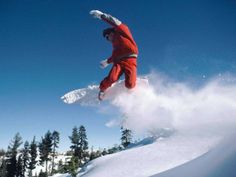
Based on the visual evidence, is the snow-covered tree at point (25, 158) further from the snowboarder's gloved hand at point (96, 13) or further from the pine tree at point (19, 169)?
the snowboarder's gloved hand at point (96, 13)

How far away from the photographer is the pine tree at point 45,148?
70312 millimetres

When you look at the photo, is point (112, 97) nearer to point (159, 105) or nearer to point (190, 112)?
point (159, 105)

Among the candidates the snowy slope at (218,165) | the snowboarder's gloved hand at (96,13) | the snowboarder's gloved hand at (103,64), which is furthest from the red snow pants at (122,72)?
the snowy slope at (218,165)

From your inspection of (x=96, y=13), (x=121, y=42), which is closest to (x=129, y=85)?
(x=121, y=42)

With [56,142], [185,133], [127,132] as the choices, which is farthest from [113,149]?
[185,133]

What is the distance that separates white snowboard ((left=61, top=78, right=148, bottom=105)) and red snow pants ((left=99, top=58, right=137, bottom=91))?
0.95 metres

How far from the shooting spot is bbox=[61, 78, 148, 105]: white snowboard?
519 inches

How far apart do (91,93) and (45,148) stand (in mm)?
60873

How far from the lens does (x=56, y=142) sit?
72688mm

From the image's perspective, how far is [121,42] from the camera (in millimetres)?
12117

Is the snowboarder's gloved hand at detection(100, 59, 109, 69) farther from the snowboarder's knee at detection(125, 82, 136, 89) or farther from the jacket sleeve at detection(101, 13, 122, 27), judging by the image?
the jacket sleeve at detection(101, 13, 122, 27)

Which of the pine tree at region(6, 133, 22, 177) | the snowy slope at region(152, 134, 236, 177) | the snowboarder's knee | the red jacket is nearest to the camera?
the snowy slope at region(152, 134, 236, 177)

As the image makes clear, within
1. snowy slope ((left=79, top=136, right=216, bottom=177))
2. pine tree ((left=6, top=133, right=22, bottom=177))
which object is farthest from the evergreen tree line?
snowy slope ((left=79, top=136, right=216, bottom=177))

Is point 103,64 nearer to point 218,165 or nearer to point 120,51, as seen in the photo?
point 120,51
